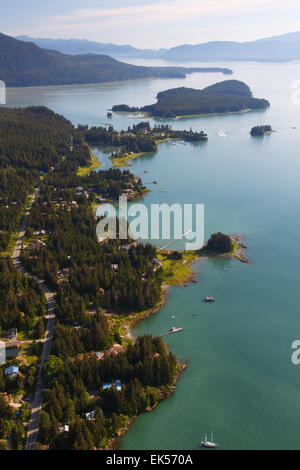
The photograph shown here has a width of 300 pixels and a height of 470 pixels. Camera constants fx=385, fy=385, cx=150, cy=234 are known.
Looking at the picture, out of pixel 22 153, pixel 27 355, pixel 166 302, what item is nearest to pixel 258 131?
pixel 22 153

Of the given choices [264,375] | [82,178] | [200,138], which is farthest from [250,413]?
[200,138]

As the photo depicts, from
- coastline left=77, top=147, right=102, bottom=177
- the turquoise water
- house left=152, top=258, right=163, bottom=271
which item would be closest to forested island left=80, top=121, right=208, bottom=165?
coastline left=77, top=147, right=102, bottom=177

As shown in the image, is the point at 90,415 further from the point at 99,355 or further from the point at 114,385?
the point at 99,355

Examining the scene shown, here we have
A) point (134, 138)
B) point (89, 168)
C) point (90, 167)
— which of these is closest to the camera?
point (89, 168)

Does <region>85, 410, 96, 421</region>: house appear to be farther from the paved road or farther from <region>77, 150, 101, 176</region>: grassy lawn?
<region>77, 150, 101, 176</region>: grassy lawn

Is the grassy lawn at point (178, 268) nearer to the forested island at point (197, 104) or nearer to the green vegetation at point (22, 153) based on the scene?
the green vegetation at point (22, 153)

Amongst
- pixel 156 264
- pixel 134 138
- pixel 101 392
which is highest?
pixel 134 138

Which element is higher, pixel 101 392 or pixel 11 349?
pixel 11 349
